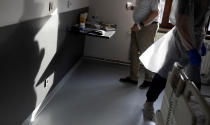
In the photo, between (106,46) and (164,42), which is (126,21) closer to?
(106,46)

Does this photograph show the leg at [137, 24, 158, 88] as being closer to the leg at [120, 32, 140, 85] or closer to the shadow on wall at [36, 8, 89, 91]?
the leg at [120, 32, 140, 85]

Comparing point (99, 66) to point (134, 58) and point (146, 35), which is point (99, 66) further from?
point (146, 35)

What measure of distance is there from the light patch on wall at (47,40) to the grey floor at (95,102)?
227 millimetres

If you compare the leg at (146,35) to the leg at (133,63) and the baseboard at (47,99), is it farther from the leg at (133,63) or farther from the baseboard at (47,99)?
the baseboard at (47,99)

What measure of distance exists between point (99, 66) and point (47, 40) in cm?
159

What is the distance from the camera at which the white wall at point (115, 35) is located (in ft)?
11.5

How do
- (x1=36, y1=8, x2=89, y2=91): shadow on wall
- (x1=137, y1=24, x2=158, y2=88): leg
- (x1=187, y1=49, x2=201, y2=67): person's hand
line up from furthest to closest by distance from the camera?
(x1=137, y1=24, x2=158, y2=88): leg, (x1=36, y1=8, x2=89, y2=91): shadow on wall, (x1=187, y1=49, x2=201, y2=67): person's hand

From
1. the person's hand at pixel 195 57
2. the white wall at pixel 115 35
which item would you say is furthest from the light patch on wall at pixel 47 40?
the white wall at pixel 115 35

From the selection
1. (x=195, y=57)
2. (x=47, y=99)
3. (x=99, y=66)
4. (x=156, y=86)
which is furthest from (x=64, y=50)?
(x=195, y=57)

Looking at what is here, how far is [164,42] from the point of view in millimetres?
2115

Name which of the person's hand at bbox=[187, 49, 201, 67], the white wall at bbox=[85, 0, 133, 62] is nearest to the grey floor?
the white wall at bbox=[85, 0, 133, 62]

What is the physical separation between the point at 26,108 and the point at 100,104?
83cm

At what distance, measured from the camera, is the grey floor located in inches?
84.7

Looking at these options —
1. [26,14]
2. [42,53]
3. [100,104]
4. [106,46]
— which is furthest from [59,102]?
[106,46]
